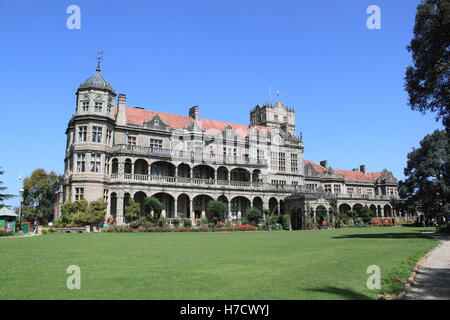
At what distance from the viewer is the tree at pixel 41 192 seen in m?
59.2

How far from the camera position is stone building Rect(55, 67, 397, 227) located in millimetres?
41000

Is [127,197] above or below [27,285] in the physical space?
above

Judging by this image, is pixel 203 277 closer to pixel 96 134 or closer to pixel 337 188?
pixel 96 134

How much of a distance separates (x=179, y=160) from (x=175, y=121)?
23.9 feet

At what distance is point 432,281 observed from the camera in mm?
8578

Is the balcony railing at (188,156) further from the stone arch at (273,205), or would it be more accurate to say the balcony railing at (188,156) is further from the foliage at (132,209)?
the foliage at (132,209)

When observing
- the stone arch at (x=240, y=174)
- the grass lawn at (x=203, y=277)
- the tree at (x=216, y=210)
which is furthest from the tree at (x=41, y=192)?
the grass lawn at (x=203, y=277)

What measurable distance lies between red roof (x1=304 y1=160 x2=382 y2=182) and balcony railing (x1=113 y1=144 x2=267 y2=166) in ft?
57.0

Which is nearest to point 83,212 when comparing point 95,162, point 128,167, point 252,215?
point 95,162

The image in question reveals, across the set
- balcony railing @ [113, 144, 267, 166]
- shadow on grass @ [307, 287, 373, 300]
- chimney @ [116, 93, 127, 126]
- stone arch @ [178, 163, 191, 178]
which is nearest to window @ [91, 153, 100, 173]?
balcony railing @ [113, 144, 267, 166]
